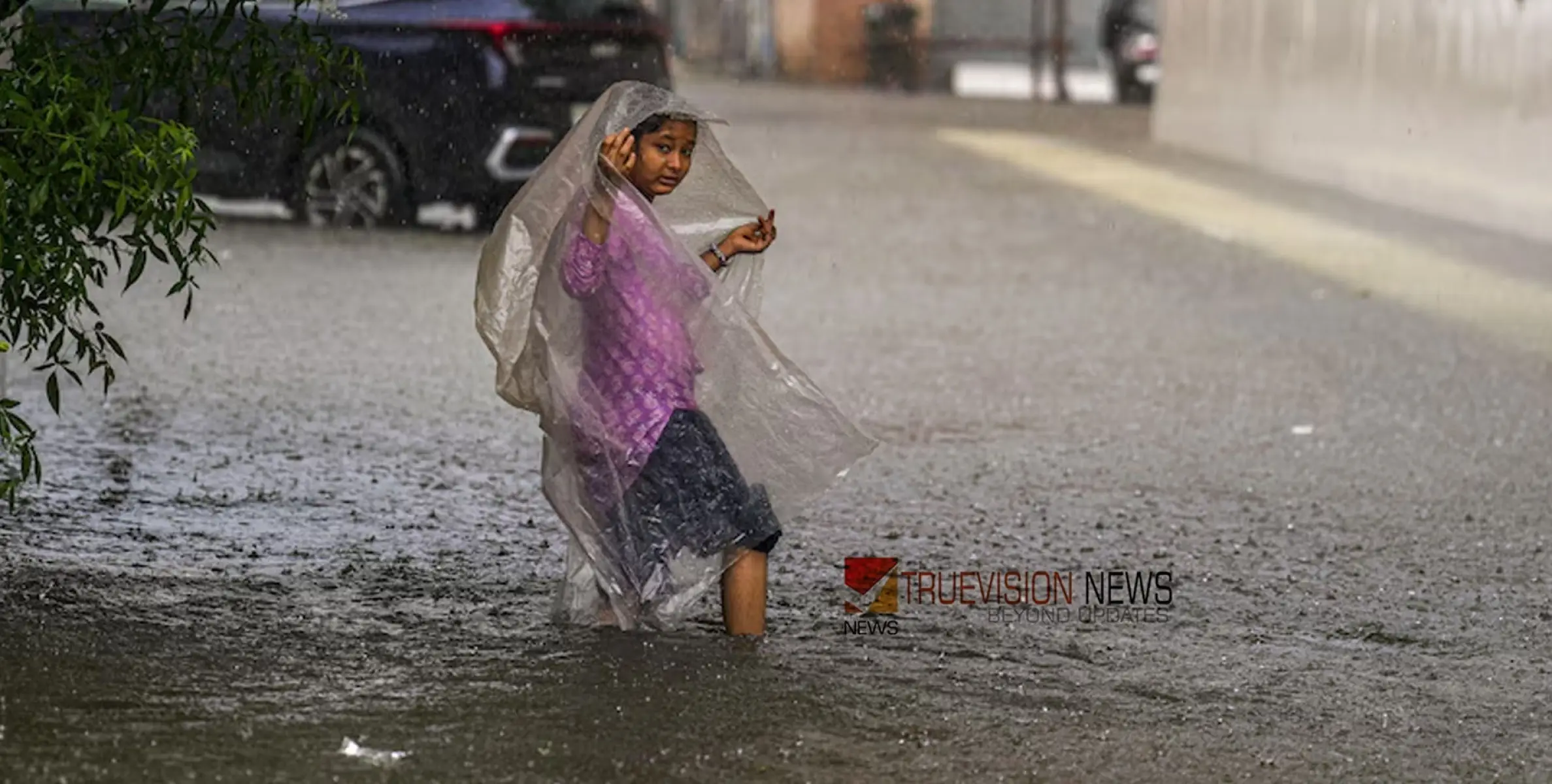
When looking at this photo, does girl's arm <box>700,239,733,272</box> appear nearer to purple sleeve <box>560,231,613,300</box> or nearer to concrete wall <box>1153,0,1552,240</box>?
purple sleeve <box>560,231,613,300</box>

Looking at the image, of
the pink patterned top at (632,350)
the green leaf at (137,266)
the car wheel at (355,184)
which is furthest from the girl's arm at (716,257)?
the car wheel at (355,184)

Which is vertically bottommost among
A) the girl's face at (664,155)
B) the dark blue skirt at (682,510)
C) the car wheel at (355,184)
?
the car wheel at (355,184)

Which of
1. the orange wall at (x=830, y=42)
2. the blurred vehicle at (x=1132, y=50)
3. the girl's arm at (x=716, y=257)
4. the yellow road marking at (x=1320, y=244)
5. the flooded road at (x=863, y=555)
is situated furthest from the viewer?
the orange wall at (x=830, y=42)

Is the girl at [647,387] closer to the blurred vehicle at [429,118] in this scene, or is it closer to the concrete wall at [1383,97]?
the blurred vehicle at [429,118]

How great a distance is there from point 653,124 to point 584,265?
1.21ft

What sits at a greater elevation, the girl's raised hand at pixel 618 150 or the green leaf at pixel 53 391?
the girl's raised hand at pixel 618 150

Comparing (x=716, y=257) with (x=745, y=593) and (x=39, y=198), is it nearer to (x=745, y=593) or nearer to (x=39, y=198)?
(x=745, y=593)

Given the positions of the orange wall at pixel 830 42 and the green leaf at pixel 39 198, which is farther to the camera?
the orange wall at pixel 830 42

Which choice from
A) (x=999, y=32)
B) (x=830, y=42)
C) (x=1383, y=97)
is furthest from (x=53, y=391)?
(x=830, y=42)

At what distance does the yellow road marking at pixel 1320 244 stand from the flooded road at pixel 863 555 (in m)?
0.59

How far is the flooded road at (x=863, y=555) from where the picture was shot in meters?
5.57

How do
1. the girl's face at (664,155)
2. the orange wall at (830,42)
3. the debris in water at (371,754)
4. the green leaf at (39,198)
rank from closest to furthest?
the debris in water at (371,754) < the green leaf at (39,198) < the girl's face at (664,155) < the orange wall at (830,42)

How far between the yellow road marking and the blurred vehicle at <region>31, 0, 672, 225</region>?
4426mm

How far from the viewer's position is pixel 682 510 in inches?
250
